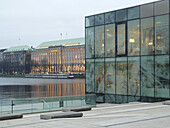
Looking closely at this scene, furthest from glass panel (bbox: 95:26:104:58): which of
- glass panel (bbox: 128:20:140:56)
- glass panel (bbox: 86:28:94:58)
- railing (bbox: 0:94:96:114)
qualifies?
railing (bbox: 0:94:96:114)

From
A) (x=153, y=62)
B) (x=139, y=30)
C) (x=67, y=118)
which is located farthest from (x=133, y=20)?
(x=67, y=118)

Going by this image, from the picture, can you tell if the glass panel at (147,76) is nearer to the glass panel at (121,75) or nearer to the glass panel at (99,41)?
the glass panel at (121,75)

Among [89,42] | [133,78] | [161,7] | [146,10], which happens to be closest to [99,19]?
[89,42]

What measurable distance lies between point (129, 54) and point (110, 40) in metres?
3.28

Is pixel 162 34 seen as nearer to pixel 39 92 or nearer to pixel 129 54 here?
pixel 129 54

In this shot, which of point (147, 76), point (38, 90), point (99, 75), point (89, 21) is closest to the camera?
point (147, 76)

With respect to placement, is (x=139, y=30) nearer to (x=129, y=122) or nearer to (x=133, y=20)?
(x=133, y=20)

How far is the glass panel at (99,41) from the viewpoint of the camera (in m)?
32.3

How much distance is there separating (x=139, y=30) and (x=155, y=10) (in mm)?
2613

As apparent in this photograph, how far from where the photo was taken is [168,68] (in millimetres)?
25719

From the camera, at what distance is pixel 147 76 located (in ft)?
90.4

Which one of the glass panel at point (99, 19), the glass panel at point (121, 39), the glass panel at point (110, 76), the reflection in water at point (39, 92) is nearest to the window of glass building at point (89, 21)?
the glass panel at point (99, 19)

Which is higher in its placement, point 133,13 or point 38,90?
point 133,13

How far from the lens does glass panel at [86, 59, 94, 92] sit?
3344 centimetres
